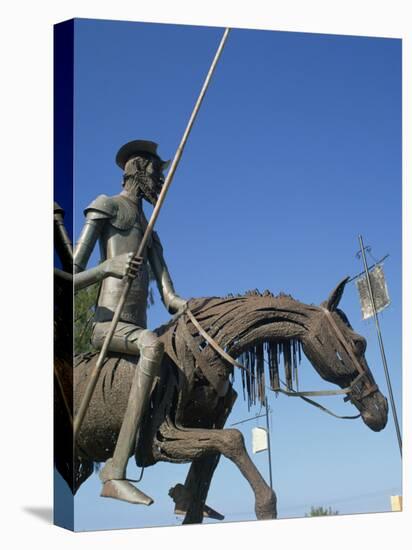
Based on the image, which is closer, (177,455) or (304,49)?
(177,455)

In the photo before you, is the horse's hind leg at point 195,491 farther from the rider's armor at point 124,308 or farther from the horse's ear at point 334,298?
the horse's ear at point 334,298

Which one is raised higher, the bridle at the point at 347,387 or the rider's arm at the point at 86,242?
the rider's arm at the point at 86,242

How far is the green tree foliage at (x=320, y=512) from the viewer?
18.1 m

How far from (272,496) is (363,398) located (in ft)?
4.72

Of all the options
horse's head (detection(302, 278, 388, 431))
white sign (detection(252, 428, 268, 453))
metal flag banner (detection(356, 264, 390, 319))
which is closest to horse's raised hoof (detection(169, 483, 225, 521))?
white sign (detection(252, 428, 268, 453))

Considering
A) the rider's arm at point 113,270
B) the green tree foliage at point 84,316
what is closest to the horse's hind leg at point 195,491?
the green tree foliage at point 84,316

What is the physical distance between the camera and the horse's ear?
17.9 m

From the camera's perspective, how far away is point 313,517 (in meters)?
18.0

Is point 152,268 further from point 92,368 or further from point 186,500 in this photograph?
point 186,500

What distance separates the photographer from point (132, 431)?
16953 millimetres

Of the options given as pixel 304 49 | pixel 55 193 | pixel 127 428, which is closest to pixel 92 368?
pixel 127 428

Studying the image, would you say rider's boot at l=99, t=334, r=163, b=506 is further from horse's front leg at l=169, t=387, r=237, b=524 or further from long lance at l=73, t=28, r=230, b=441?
horse's front leg at l=169, t=387, r=237, b=524

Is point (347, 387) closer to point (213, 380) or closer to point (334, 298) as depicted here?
point (334, 298)

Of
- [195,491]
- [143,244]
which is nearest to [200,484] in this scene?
[195,491]
